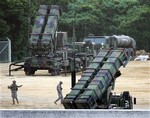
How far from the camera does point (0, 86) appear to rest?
23.6 meters

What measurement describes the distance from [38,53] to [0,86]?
6388 mm

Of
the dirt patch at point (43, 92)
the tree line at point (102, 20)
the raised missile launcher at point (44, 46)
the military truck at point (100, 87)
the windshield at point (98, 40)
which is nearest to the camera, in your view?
the military truck at point (100, 87)

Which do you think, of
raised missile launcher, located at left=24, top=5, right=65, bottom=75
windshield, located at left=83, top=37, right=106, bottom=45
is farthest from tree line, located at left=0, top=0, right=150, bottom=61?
raised missile launcher, located at left=24, top=5, right=65, bottom=75

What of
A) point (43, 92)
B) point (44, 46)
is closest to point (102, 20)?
point (44, 46)

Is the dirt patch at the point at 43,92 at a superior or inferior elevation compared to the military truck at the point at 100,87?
inferior

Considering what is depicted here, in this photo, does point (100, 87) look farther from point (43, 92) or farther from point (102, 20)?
point (102, 20)

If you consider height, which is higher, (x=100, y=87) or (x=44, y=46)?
(x=100, y=87)

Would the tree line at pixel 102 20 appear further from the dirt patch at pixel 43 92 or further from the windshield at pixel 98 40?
the dirt patch at pixel 43 92

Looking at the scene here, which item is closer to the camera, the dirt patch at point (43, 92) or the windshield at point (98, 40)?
the dirt patch at point (43, 92)

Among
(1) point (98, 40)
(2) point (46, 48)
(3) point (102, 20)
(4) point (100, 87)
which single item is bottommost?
(1) point (98, 40)

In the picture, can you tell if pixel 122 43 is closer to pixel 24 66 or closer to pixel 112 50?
pixel 112 50

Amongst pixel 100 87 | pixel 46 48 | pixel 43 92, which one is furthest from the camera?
pixel 46 48

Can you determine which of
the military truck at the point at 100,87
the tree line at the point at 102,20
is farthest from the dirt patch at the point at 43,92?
the tree line at the point at 102,20

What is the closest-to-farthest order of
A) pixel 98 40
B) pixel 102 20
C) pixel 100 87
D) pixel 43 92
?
pixel 100 87 → pixel 43 92 → pixel 98 40 → pixel 102 20
